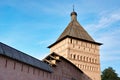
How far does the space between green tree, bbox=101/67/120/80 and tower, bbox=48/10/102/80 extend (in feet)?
27.9

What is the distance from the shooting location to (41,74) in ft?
47.9

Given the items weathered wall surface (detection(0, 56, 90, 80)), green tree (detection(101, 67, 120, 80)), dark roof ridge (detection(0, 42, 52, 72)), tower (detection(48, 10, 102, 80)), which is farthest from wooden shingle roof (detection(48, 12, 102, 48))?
dark roof ridge (detection(0, 42, 52, 72))

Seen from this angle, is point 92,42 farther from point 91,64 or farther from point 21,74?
point 21,74

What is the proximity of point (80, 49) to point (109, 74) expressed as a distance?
11.6m

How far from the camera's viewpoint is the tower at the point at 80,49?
32125 mm

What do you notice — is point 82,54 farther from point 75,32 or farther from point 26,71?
point 26,71

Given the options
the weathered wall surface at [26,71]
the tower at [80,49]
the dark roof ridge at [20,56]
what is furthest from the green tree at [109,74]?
the dark roof ridge at [20,56]

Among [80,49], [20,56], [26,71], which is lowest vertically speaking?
[26,71]

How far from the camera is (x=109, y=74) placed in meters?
41.8

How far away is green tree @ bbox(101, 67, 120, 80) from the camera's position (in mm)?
41344

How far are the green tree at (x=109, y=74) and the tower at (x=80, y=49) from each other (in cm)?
851

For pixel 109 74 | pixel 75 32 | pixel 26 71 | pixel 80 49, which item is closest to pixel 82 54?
pixel 80 49

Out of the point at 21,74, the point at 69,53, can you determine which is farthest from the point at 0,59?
the point at 69,53

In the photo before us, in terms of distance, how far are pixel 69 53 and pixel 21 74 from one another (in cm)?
1962
